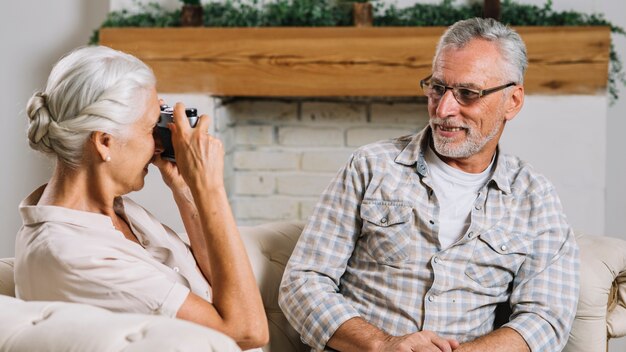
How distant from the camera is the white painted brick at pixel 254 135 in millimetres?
3406

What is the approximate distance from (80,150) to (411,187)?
2.53 feet

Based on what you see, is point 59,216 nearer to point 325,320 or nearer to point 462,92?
point 325,320

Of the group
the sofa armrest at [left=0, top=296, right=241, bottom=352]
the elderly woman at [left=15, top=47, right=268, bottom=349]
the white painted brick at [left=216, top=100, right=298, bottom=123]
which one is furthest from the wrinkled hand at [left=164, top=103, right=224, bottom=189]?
the white painted brick at [left=216, top=100, right=298, bottom=123]

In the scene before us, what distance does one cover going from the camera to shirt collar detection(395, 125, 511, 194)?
1.97 meters

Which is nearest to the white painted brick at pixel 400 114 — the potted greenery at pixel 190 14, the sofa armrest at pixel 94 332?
the potted greenery at pixel 190 14

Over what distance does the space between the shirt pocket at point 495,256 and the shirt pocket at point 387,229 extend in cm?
14

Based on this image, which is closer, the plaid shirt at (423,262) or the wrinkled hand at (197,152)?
the wrinkled hand at (197,152)

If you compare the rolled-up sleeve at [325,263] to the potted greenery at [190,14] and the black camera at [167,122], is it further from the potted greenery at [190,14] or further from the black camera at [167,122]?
the potted greenery at [190,14]

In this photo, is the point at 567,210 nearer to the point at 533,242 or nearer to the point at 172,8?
the point at 533,242

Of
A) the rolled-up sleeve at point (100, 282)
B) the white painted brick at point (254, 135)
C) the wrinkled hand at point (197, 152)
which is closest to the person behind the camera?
the rolled-up sleeve at point (100, 282)

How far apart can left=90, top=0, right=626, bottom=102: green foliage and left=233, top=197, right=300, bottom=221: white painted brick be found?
65cm

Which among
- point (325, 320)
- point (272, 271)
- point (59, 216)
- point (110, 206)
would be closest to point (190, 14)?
point (272, 271)

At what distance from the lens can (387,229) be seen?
1.92 m

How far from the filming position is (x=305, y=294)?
74.6 inches
